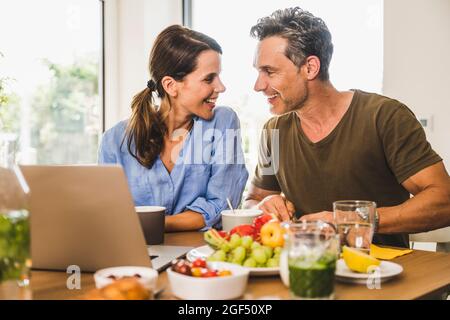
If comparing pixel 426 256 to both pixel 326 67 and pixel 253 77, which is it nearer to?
pixel 326 67

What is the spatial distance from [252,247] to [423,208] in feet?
Answer: 2.44

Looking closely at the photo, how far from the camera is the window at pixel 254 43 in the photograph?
A: 3.02 meters

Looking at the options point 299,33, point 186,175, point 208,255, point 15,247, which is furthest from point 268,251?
point 299,33

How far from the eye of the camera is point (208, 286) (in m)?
0.95

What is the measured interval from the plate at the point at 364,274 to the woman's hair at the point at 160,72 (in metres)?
1.02

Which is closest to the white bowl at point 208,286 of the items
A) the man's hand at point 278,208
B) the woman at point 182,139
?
the man's hand at point 278,208

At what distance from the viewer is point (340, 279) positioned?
109cm

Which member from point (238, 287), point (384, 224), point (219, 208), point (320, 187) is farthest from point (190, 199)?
point (238, 287)

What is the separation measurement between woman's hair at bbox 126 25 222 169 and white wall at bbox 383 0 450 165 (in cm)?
123

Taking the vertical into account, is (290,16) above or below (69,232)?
above

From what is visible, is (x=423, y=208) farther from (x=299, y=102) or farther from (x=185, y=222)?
(x=185, y=222)

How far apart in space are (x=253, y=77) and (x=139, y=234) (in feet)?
8.25

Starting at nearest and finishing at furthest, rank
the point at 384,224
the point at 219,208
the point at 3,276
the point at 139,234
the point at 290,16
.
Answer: the point at 3,276
the point at 139,234
the point at 384,224
the point at 219,208
the point at 290,16

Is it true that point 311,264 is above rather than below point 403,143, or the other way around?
below
